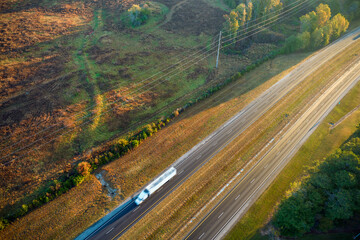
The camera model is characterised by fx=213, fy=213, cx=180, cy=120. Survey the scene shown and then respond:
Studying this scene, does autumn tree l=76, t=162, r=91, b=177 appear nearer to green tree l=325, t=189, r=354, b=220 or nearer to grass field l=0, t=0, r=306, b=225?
grass field l=0, t=0, r=306, b=225

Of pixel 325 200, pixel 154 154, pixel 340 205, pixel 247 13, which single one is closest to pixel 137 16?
pixel 247 13

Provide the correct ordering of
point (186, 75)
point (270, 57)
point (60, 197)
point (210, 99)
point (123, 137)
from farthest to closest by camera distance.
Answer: point (270, 57) < point (186, 75) < point (210, 99) < point (123, 137) < point (60, 197)

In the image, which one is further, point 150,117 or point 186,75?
point 186,75

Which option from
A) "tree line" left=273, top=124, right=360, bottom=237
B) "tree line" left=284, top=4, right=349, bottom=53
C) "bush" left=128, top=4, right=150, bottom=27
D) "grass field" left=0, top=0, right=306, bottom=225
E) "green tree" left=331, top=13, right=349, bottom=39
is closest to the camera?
"tree line" left=273, top=124, right=360, bottom=237

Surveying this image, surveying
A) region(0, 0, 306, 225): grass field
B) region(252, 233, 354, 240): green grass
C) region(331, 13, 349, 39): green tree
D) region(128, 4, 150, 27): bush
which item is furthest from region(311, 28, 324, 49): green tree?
region(128, 4, 150, 27): bush

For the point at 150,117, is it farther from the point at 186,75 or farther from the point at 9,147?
the point at 9,147

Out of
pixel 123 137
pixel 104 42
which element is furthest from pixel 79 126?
pixel 104 42

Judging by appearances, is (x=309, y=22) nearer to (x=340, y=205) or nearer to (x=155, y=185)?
(x=340, y=205)
